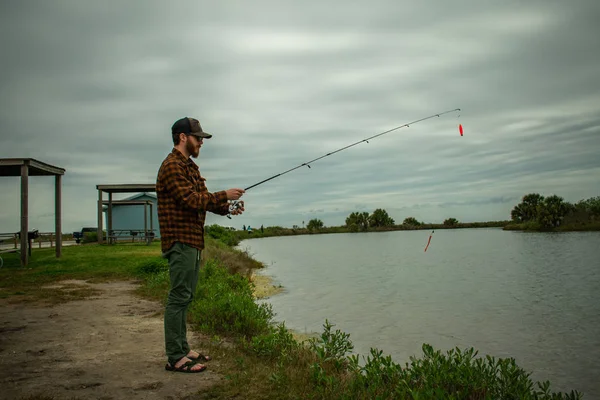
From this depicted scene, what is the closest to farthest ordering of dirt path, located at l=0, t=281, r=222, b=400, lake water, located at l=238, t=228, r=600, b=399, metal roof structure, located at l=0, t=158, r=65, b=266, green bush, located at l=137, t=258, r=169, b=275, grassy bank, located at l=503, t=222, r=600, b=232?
dirt path, located at l=0, t=281, r=222, b=400
lake water, located at l=238, t=228, r=600, b=399
green bush, located at l=137, t=258, r=169, b=275
metal roof structure, located at l=0, t=158, r=65, b=266
grassy bank, located at l=503, t=222, r=600, b=232

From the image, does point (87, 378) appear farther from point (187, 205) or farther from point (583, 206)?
point (583, 206)

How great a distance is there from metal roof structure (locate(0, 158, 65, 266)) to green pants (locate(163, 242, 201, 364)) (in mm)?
12896

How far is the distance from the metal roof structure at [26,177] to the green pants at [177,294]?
1290 cm

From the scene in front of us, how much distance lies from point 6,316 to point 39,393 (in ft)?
13.5

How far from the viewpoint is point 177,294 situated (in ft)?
15.1

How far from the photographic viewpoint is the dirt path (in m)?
4.04

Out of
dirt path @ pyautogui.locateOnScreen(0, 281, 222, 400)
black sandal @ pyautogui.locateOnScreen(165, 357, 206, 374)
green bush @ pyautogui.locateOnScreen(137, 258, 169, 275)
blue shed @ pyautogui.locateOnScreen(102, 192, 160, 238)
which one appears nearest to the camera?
dirt path @ pyautogui.locateOnScreen(0, 281, 222, 400)

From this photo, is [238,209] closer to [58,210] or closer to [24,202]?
[24,202]

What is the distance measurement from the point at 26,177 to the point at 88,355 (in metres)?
12.1

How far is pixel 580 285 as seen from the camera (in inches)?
660

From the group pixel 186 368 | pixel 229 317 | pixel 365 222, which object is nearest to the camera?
pixel 186 368

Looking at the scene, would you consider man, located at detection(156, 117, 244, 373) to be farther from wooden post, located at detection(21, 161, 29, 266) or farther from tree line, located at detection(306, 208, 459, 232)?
tree line, located at detection(306, 208, 459, 232)

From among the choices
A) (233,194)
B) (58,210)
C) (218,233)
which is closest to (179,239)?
(233,194)

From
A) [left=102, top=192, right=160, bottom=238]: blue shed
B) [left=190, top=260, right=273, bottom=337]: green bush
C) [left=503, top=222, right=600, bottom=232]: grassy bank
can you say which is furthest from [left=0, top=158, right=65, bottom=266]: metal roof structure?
[left=503, top=222, right=600, bottom=232]: grassy bank
